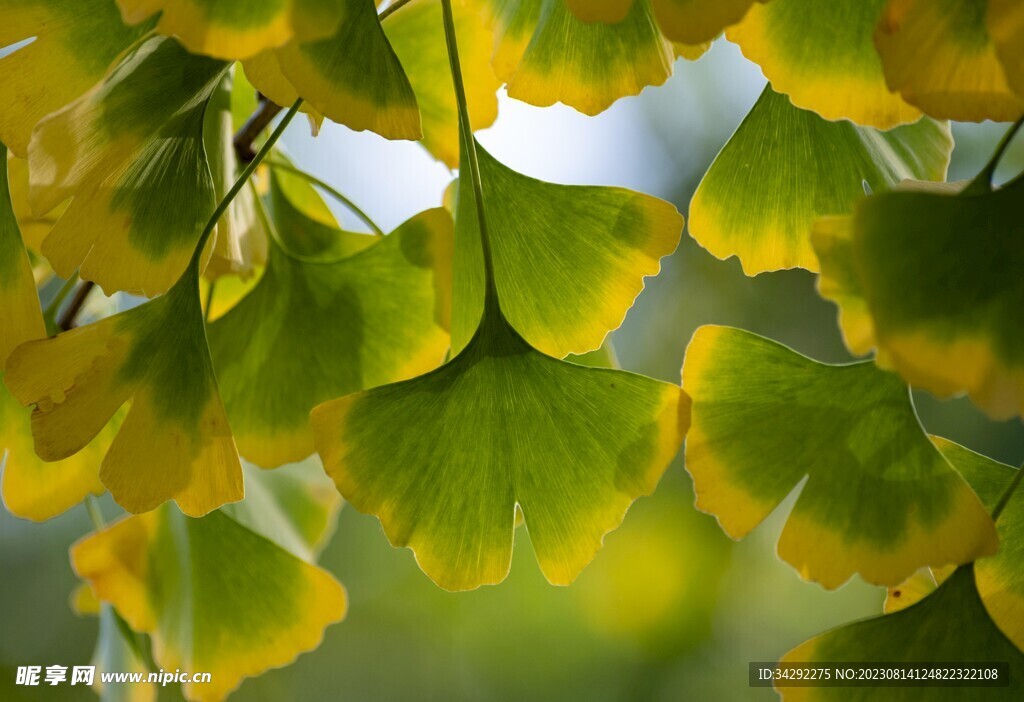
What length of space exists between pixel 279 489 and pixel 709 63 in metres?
2.39

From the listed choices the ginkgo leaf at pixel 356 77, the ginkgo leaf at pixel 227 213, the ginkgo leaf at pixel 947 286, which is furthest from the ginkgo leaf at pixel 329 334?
the ginkgo leaf at pixel 947 286

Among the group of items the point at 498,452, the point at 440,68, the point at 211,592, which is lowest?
the point at 211,592

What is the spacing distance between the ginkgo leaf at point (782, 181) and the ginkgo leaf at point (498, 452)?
0.09m

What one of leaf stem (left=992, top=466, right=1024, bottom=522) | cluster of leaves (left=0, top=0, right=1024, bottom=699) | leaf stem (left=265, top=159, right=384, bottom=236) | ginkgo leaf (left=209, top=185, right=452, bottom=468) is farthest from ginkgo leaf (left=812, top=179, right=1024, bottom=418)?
leaf stem (left=265, top=159, right=384, bottom=236)

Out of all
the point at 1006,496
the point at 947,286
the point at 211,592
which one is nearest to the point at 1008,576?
the point at 1006,496

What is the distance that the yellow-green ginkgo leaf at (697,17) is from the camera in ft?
0.89

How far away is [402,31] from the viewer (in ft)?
1.65

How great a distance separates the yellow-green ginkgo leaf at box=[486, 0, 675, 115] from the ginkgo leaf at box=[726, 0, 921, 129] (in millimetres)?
34

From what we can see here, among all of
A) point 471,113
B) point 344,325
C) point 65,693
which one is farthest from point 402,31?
point 65,693

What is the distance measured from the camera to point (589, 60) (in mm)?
347

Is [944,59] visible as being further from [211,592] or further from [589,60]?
[211,592]

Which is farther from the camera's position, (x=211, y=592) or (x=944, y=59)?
(x=211, y=592)

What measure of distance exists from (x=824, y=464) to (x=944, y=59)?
147mm

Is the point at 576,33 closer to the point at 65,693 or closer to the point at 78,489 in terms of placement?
the point at 78,489
